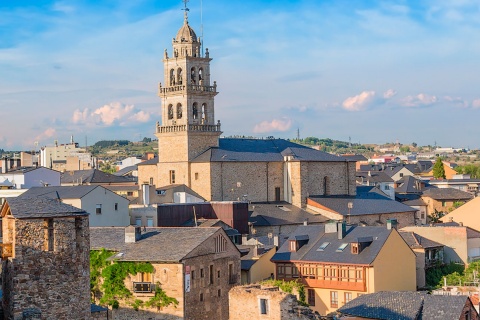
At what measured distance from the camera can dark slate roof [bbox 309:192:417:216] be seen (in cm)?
6931

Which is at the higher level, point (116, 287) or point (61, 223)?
point (61, 223)

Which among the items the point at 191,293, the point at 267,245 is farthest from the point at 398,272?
the point at 191,293

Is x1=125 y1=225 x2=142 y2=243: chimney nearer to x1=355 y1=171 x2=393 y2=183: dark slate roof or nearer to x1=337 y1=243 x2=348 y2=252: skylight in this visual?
x1=337 y1=243 x2=348 y2=252: skylight

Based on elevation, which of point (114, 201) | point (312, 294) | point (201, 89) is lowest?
point (312, 294)

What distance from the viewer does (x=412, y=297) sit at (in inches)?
1410

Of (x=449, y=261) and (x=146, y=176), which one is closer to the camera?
(x=449, y=261)

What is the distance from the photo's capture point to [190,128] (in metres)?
69.7

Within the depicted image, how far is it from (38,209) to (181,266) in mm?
16248

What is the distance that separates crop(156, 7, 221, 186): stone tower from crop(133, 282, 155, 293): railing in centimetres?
3116

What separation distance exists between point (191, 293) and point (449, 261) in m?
23.3

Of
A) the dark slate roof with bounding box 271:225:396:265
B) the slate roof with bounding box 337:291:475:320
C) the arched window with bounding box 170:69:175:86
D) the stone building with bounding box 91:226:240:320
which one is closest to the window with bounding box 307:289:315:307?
the dark slate roof with bounding box 271:225:396:265

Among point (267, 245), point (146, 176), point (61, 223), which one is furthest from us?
point (146, 176)

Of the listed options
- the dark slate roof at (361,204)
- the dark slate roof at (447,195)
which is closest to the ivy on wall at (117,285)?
the dark slate roof at (361,204)

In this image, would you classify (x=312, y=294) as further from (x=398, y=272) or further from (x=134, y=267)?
(x=134, y=267)
